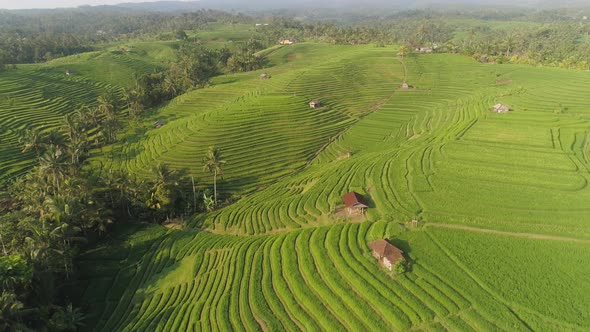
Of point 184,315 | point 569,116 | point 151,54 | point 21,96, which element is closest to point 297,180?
point 184,315

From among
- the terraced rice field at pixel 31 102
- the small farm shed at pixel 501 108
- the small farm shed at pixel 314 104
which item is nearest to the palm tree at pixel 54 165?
the terraced rice field at pixel 31 102

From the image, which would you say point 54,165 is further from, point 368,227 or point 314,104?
point 314,104

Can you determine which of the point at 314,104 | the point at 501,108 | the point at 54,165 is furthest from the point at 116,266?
the point at 501,108

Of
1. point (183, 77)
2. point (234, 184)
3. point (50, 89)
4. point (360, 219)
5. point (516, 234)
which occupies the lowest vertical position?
point (234, 184)

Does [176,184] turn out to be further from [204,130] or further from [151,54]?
[151,54]

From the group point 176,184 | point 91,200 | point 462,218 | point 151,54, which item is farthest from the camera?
point 151,54

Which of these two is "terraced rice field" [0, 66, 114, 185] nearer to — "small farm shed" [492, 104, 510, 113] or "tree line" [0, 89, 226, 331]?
"tree line" [0, 89, 226, 331]

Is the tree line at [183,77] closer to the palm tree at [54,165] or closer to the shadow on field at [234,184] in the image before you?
the palm tree at [54,165]
